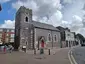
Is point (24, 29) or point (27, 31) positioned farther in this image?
point (27, 31)

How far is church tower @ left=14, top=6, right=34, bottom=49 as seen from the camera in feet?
160

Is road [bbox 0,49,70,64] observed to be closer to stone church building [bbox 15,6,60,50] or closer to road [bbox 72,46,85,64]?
road [bbox 72,46,85,64]

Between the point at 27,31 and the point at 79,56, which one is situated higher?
the point at 27,31

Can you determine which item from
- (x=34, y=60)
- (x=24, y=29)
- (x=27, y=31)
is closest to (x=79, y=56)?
(x=34, y=60)

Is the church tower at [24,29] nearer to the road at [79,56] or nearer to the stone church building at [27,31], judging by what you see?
the stone church building at [27,31]

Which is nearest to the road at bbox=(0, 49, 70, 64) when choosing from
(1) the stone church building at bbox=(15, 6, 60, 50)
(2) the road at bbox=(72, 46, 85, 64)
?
(2) the road at bbox=(72, 46, 85, 64)

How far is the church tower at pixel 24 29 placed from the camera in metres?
48.7

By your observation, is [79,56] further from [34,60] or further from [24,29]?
[24,29]

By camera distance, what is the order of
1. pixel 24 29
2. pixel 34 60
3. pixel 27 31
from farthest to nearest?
pixel 27 31
pixel 24 29
pixel 34 60

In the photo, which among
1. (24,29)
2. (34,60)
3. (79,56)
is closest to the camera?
(34,60)

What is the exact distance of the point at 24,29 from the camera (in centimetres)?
4981

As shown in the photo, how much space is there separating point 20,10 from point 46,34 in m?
14.2

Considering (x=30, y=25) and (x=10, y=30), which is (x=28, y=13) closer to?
(x=30, y=25)

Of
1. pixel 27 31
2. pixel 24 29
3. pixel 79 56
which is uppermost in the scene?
pixel 24 29
